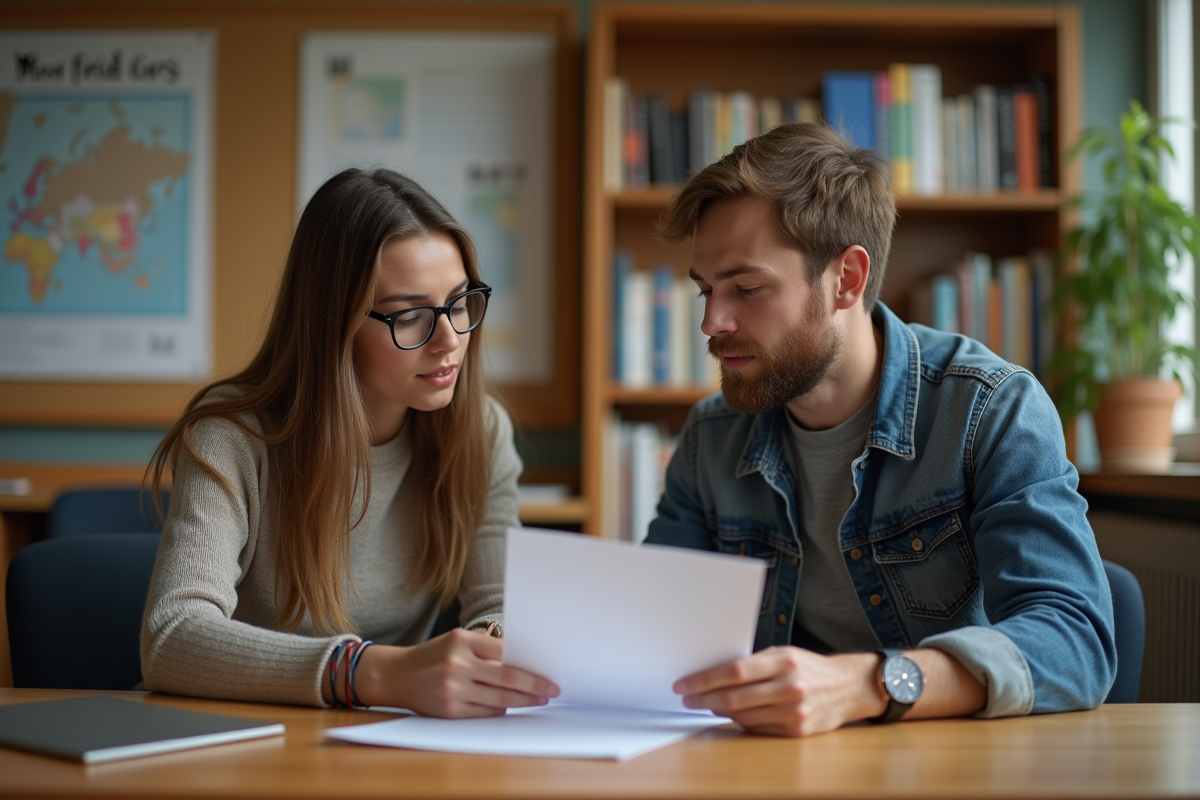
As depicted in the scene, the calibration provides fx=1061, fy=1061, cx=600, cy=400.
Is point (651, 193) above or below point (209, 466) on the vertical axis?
above

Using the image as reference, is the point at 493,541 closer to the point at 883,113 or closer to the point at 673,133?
the point at 673,133

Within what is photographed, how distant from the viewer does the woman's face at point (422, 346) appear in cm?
143

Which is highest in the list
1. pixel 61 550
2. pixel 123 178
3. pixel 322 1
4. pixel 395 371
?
pixel 322 1

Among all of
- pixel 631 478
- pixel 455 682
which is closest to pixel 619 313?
pixel 631 478

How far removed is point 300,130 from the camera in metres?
3.16

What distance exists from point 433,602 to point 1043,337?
1.95 meters

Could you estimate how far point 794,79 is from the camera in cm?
311

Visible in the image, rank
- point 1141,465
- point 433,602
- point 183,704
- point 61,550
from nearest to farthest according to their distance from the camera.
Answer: point 183,704 → point 61,550 → point 433,602 → point 1141,465

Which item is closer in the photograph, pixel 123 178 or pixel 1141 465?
pixel 1141 465

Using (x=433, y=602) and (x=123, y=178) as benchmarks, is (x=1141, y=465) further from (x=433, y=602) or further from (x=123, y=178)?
(x=123, y=178)

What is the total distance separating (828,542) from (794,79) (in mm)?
2044

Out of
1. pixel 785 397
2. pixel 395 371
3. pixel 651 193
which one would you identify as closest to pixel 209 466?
pixel 395 371

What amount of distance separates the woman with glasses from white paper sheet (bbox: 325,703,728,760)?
27 cm

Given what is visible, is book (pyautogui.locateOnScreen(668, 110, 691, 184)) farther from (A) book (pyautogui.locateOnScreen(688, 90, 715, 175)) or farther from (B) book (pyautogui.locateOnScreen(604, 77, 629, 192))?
(B) book (pyautogui.locateOnScreen(604, 77, 629, 192))
